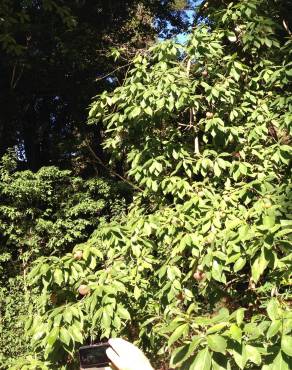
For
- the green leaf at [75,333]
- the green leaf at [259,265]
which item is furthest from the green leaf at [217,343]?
the green leaf at [75,333]

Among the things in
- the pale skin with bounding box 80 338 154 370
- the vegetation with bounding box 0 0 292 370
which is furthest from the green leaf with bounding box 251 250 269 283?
the pale skin with bounding box 80 338 154 370

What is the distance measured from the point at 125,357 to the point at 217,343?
0.89 ft

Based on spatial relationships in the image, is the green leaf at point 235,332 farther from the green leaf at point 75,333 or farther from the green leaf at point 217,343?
the green leaf at point 75,333

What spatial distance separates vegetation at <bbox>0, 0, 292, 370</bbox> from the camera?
1.96 meters

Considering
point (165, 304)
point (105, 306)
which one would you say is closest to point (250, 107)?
point (165, 304)

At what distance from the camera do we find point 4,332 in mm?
5863

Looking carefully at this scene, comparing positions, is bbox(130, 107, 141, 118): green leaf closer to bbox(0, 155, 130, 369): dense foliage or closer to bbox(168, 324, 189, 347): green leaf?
bbox(168, 324, 189, 347): green leaf

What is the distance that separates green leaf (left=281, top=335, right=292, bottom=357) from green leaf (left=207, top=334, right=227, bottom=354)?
0.16m

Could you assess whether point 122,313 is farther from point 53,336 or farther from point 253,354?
point 253,354

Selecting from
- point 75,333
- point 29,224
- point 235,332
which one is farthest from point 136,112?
point 29,224

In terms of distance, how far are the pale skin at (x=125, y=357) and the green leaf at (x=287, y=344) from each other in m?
0.38

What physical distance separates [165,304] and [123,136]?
5.74 ft

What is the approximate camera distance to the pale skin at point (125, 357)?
1259 mm

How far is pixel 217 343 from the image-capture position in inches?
54.1
